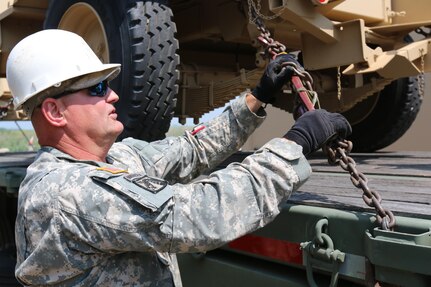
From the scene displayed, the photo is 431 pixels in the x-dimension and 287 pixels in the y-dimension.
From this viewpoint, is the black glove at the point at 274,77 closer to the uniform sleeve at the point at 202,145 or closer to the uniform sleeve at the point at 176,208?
the uniform sleeve at the point at 202,145

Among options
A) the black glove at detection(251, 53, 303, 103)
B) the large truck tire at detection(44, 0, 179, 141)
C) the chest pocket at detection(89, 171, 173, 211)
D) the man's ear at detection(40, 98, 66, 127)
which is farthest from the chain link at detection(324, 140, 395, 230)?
the large truck tire at detection(44, 0, 179, 141)

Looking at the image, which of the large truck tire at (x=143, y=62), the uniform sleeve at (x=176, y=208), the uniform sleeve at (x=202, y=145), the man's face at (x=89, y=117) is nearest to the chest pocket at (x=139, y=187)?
the uniform sleeve at (x=176, y=208)

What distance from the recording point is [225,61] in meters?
4.75

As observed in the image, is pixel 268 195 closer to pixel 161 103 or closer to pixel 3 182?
pixel 161 103

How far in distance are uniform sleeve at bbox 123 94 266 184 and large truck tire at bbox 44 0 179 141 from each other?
2.08 feet

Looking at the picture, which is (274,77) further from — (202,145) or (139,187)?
(139,187)

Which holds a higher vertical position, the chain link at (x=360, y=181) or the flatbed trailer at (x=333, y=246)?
the chain link at (x=360, y=181)

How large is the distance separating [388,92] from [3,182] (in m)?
2.79

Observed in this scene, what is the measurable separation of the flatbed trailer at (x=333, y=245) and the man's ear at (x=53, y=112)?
2.11 ft

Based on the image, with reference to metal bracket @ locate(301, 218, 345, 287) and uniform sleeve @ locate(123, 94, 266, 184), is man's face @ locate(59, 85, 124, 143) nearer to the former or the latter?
uniform sleeve @ locate(123, 94, 266, 184)

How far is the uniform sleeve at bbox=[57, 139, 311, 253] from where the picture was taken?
1516mm

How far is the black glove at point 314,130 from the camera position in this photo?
1687mm

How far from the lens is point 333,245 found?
1559 millimetres

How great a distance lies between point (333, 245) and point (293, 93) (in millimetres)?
1274
